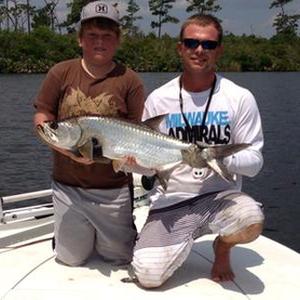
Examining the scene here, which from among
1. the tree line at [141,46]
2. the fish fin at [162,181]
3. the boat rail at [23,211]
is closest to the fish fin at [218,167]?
the fish fin at [162,181]

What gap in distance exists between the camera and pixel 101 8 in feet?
13.9

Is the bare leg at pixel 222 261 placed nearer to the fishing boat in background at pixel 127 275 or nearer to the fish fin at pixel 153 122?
the fishing boat in background at pixel 127 275

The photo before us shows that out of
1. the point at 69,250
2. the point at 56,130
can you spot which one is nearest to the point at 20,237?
the point at 69,250

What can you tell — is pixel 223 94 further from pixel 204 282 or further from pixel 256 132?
pixel 204 282

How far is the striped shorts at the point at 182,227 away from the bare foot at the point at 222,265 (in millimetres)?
127

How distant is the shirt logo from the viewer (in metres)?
4.22

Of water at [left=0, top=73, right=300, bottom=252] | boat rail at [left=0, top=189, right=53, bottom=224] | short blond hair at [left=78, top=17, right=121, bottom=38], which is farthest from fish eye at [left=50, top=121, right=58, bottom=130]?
water at [left=0, top=73, right=300, bottom=252]

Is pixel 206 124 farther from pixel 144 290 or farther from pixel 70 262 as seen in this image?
pixel 70 262

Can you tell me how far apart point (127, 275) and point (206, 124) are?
1.14 meters

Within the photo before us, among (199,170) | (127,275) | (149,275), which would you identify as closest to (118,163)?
(199,170)

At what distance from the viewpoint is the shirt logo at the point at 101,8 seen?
4223mm

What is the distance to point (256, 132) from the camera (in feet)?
13.3

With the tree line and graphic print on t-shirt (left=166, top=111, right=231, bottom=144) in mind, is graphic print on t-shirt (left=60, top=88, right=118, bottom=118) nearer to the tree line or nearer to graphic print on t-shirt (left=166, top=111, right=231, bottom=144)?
graphic print on t-shirt (left=166, top=111, right=231, bottom=144)

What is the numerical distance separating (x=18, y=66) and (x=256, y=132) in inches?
2655
